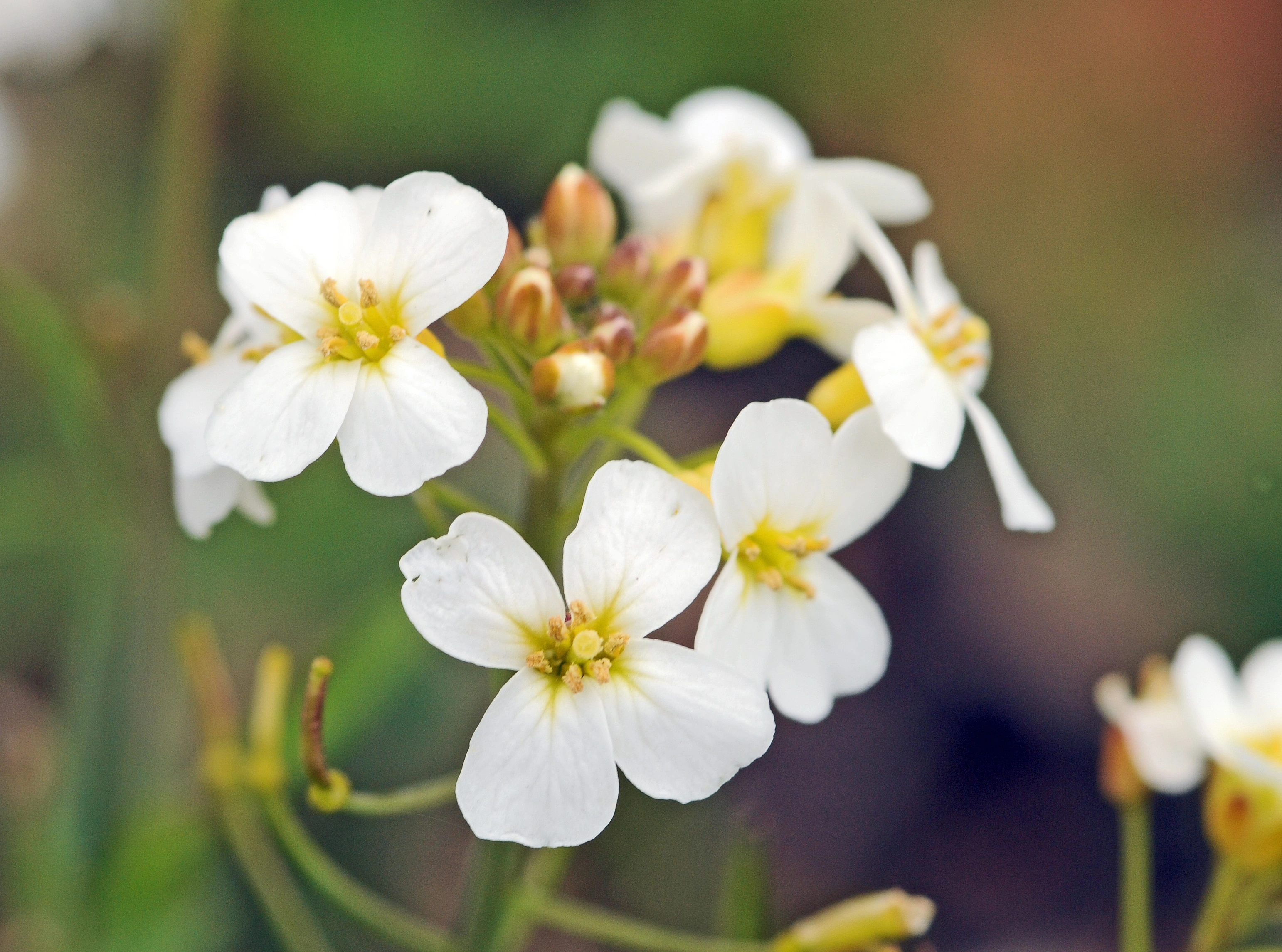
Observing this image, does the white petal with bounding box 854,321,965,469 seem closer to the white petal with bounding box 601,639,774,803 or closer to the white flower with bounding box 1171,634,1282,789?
the white petal with bounding box 601,639,774,803

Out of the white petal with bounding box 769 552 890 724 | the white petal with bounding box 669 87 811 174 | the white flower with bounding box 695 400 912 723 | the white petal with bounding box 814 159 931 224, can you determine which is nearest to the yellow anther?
the white flower with bounding box 695 400 912 723

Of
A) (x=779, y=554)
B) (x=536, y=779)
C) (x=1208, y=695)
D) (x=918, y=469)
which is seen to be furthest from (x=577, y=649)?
(x=918, y=469)

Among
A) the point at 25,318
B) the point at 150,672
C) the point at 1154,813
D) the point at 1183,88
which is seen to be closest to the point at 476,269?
the point at 25,318

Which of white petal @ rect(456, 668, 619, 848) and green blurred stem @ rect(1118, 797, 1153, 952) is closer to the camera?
white petal @ rect(456, 668, 619, 848)

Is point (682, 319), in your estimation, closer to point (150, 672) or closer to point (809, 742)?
point (150, 672)

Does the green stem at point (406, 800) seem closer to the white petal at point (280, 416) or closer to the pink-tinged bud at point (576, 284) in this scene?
the white petal at point (280, 416)
